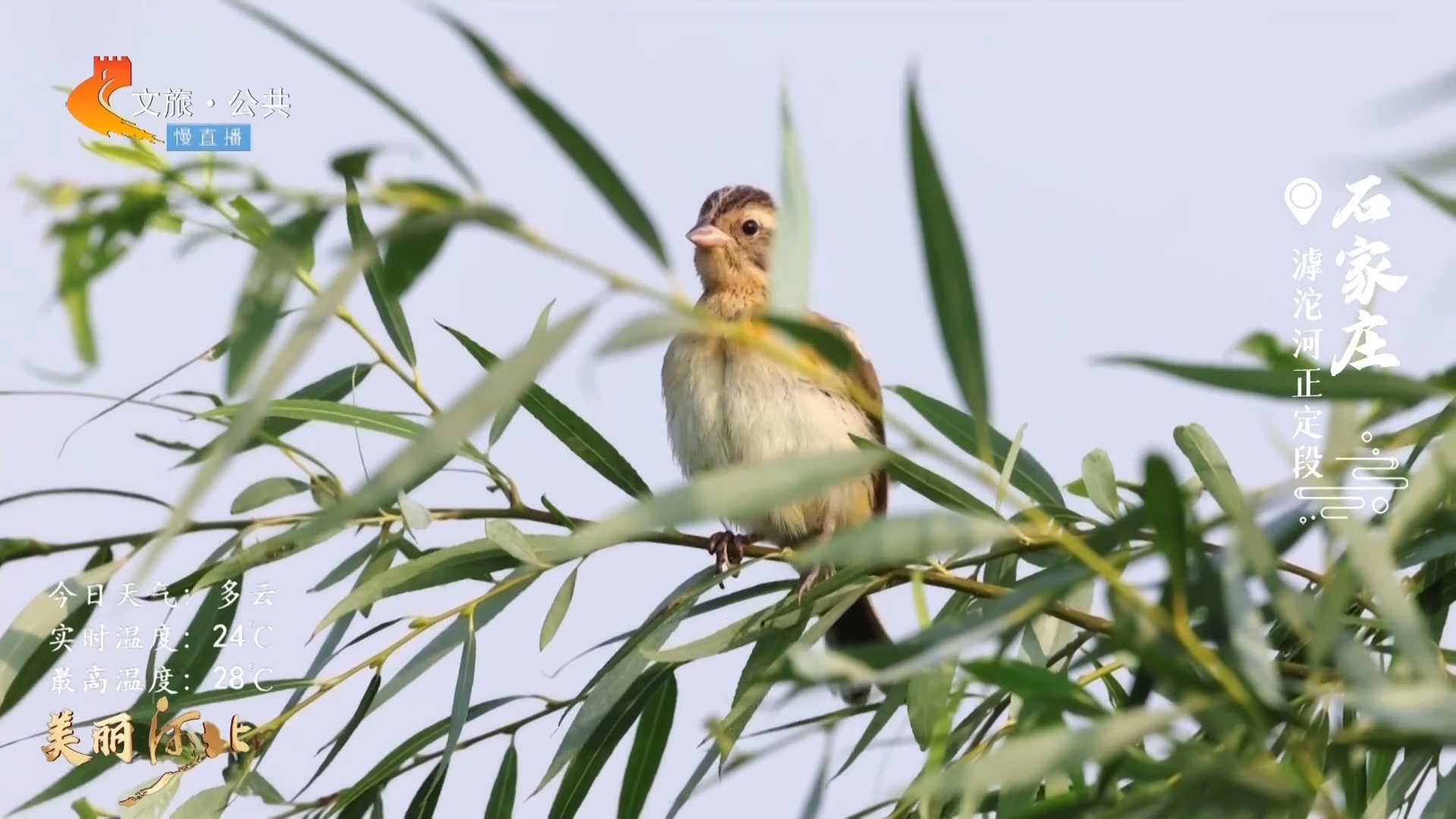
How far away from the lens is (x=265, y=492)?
3096 millimetres

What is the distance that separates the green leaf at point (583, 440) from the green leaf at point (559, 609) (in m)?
0.25

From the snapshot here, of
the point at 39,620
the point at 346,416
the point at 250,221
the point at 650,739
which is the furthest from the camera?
the point at 650,739

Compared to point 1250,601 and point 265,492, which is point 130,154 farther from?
point 1250,601

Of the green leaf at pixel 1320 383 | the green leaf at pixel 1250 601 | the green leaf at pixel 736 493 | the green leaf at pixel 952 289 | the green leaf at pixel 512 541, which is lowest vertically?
the green leaf at pixel 1250 601

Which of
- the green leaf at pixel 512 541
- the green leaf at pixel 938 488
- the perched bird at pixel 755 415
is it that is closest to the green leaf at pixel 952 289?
the green leaf at pixel 938 488

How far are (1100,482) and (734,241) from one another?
274 centimetres

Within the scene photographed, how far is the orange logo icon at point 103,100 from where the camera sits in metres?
4.23

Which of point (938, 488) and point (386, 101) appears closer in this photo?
point (386, 101)

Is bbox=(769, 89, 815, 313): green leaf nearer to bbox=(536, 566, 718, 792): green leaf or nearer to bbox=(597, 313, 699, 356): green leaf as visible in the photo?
bbox=(597, 313, 699, 356): green leaf

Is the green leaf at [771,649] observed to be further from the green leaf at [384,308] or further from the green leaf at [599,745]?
the green leaf at [384,308]

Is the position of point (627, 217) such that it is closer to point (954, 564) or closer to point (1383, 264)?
point (954, 564)

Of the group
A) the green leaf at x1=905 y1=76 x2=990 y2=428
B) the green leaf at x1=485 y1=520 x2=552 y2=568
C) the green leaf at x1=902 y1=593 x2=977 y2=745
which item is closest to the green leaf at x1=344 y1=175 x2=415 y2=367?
the green leaf at x1=485 y1=520 x2=552 y2=568

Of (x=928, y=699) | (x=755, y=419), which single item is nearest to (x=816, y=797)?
(x=928, y=699)

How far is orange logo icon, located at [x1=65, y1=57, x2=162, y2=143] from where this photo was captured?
167 inches
